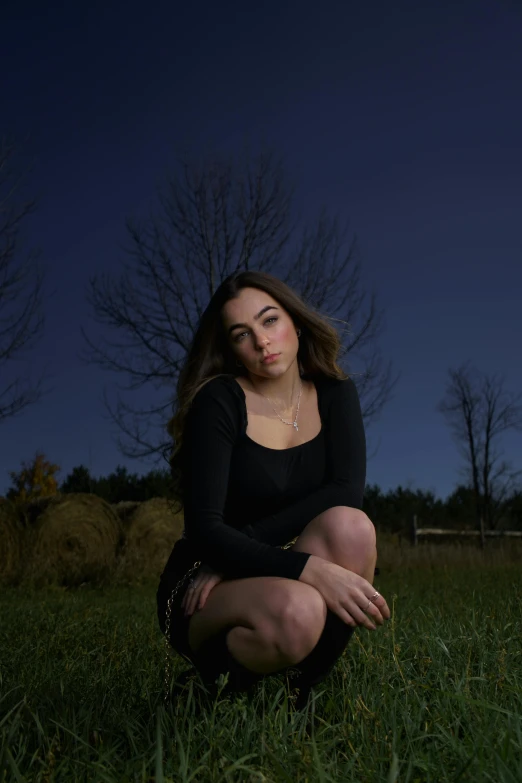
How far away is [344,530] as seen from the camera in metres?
2.50

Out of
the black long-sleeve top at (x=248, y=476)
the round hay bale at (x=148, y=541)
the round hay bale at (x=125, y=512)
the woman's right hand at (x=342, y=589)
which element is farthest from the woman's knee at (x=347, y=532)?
the round hay bale at (x=125, y=512)

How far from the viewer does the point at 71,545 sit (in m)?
9.67

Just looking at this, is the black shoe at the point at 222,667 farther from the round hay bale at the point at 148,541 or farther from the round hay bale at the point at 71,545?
the round hay bale at the point at 148,541

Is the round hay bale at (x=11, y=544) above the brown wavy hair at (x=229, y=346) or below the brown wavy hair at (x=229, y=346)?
below

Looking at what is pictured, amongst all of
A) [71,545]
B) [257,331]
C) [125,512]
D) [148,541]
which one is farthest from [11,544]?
[257,331]

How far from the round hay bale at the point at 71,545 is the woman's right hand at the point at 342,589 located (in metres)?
7.36

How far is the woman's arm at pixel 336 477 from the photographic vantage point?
274 cm

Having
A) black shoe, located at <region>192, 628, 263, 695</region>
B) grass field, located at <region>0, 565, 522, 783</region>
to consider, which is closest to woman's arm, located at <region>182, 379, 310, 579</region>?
black shoe, located at <region>192, 628, 263, 695</region>

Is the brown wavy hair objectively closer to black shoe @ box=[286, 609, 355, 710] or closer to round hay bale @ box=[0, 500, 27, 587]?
black shoe @ box=[286, 609, 355, 710]

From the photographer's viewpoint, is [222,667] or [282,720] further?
[222,667]

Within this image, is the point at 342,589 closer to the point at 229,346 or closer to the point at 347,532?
the point at 347,532

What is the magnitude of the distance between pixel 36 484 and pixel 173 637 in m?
21.3

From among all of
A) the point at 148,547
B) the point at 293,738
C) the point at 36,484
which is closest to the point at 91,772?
the point at 293,738

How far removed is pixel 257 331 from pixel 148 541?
27.0 ft
